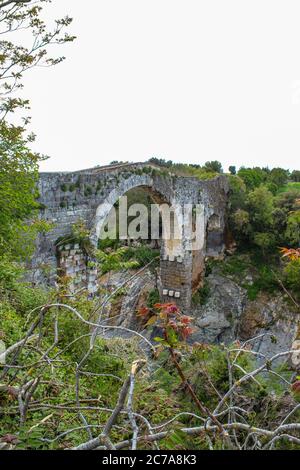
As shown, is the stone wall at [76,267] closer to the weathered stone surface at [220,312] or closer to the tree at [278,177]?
the weathered stone surface at [220,312]

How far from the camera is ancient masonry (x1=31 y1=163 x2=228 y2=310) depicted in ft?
29.2

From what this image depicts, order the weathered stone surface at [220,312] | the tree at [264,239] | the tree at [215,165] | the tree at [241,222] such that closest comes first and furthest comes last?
the weathered stone surface at [220,312], the tree at [264,239], the tree at [241,222], the tree at [215,165]

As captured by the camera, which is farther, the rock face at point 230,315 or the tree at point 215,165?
the tree at point 215,165

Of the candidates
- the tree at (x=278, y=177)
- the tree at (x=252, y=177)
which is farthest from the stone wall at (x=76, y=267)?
the tree at (x=278, y=177)

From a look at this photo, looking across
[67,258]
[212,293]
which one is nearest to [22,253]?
[67,258]

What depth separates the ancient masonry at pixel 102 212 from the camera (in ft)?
29.2

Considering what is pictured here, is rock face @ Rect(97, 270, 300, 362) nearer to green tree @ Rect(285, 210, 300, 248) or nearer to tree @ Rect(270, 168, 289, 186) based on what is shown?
green tree @ Rect(285, 210, 300, 248)

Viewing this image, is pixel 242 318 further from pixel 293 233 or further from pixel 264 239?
pixel 293 233

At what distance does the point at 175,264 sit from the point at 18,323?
437 inches

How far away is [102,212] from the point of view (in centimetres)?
1034

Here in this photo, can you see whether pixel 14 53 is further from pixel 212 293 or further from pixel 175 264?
pixel 212 293

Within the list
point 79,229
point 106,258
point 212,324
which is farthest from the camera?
point 212,324

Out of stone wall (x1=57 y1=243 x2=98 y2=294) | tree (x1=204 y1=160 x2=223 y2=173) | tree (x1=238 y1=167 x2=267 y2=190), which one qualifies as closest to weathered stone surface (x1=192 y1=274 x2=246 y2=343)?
stone wall (x1=57 y1=243 x2=98 y2=294)

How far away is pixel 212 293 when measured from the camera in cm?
1656
